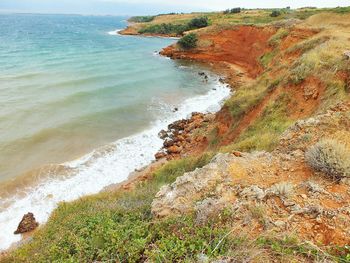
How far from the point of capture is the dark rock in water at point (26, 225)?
12.1 meters

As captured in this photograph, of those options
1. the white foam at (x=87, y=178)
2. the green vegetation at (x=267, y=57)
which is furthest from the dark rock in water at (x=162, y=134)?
the green vegetation at (x=267, y=57)

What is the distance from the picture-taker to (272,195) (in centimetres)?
587

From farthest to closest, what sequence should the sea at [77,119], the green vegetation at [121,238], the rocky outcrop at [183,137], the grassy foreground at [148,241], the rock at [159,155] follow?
1. the rocky outcrop at [183,137]
2. the rock at [159,155]
3. the sea at [77,119]
4. the green vegetation at [121,238]
5. the grassy foreground at [148,241]

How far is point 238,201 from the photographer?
5.88m

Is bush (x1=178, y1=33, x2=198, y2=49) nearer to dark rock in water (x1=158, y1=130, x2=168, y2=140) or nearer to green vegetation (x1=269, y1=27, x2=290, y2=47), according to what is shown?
green vegetation (x1=269, y1=27, x2=290, y2=47)

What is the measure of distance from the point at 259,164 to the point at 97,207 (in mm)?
4511

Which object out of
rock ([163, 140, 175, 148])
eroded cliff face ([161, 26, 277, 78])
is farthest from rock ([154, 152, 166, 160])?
eroded cliff face ([161, 26, 277, 78])

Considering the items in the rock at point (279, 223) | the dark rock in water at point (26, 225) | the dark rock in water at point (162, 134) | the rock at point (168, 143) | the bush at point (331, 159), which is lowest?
the dark rock in water at point (162, 134)

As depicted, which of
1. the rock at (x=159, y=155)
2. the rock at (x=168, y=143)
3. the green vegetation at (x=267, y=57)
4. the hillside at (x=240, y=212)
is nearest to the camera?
the hillside at (x=240, y=212)

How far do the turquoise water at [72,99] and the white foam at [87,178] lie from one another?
121 cm

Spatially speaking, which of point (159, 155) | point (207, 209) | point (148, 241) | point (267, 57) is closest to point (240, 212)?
point (207, 209)

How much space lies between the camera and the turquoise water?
61.3 feet

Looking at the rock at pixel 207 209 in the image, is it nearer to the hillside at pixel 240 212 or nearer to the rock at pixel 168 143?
the hillside at pixel 240 212

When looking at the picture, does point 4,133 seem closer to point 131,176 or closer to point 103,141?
point 103,141
